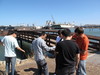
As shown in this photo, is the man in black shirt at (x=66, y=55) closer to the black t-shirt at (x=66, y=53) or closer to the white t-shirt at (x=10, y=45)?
the black t-shirt at (x=66, y=53)

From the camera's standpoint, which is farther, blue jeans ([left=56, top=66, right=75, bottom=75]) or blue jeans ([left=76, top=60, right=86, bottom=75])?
blue jeans ([left=76, top=60, right=86, bottom=75])

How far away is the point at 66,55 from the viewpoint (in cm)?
336

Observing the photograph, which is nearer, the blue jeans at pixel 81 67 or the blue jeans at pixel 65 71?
the blue jeans at pixel 65 71

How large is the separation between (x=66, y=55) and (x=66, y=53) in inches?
1.8

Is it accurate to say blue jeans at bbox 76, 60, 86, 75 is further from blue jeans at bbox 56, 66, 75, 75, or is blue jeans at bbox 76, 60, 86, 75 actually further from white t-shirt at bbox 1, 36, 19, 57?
white t-shirt at bbox 1, 36, 19, 57

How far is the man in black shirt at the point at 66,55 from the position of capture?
10.9 ft

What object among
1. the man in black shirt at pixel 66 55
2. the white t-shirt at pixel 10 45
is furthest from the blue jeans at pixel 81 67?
the white t-shirt at pixel 10 45

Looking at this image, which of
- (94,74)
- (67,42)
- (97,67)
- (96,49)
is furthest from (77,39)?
(96,49)

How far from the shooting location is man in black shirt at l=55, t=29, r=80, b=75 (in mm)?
3330

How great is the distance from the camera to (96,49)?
1041 centimetres

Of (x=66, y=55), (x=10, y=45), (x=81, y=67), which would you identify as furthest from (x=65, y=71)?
(x=10, y=45)

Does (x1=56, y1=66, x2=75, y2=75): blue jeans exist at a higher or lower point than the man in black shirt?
lower

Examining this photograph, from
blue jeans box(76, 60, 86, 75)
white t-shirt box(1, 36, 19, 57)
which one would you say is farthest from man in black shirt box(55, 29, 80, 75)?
white t-shirt box(1, 36, 19, 57)

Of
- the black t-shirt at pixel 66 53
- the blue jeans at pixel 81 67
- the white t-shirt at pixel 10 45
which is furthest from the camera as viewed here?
the white t-shirt at pixel 10 45
